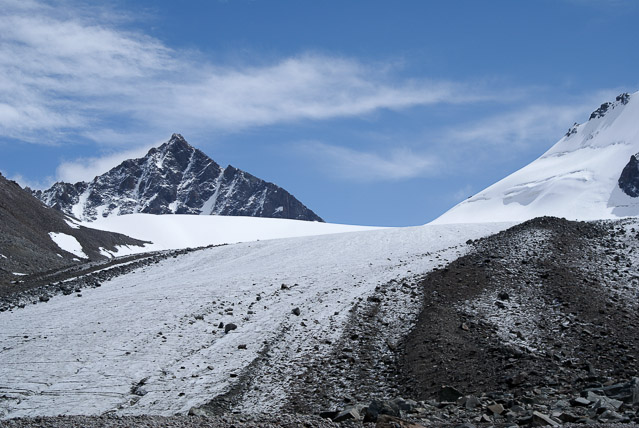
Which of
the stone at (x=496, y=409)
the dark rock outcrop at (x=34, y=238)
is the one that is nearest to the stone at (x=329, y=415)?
the stone at (x=496, y=409)

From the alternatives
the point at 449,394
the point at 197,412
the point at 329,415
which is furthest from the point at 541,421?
the point at 197,412

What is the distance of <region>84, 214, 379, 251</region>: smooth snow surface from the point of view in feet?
311

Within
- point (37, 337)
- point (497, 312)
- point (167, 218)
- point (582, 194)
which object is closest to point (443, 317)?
point (497, 312)

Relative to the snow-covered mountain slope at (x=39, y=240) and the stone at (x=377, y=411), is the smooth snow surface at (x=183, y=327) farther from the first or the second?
the snow-covered mountain slope at (x=39, y=240)

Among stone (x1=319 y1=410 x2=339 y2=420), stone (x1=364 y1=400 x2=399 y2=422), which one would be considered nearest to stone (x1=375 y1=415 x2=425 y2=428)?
stone (x1=364 y1=400 x2=399 y2=422)

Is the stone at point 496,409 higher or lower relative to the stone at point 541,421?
lower

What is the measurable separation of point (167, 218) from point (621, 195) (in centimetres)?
14573

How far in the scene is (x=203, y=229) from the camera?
4102 inches

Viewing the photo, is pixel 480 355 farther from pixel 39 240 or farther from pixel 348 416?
pixel 39 240

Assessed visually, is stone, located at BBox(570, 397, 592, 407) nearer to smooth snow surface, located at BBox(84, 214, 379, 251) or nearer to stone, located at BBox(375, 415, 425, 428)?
Answer: stone, located at BBox(375, 415, 425, 428)

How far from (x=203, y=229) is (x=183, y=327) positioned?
82.5 meters

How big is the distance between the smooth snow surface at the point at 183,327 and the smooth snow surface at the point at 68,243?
3406cm

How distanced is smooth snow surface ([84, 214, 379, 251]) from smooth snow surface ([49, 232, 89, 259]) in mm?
17418

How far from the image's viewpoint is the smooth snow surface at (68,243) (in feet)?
221
